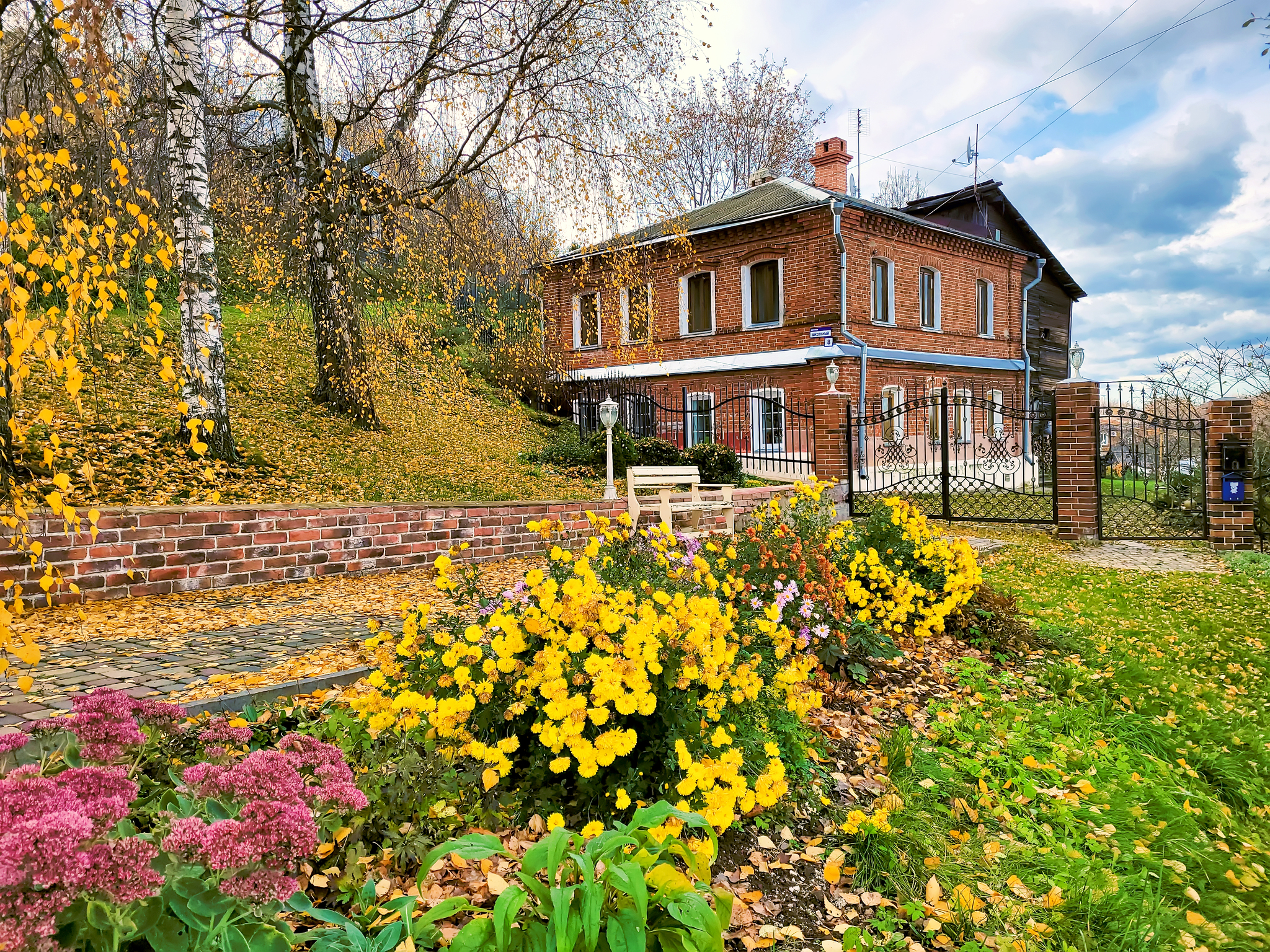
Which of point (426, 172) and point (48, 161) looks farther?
point (426, 172)

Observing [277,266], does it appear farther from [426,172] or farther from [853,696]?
[853,696]

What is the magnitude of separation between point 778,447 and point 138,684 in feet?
48.7

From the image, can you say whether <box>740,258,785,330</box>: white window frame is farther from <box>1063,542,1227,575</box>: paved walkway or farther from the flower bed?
the flower bed

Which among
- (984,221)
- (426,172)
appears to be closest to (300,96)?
(426,172)

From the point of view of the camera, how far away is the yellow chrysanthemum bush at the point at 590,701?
2428mm

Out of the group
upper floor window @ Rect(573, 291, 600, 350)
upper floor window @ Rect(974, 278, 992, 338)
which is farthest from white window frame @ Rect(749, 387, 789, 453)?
upper floor window @ Rect(974, 278, 992, 338)

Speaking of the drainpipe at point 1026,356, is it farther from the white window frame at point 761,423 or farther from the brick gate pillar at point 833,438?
the brick gate pillar at point 833,438

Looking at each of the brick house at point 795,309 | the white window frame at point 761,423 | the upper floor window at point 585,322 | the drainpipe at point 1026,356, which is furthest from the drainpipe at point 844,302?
the drainpipe at point 1026,356

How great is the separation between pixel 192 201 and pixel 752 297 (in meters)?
12.9

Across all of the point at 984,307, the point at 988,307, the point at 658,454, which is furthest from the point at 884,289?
the point at 658,454

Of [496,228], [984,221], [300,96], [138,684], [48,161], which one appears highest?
[984,221]

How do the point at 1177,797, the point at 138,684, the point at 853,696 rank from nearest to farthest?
the point at 1177,797 → the point at 138,684 → the point at 853,696

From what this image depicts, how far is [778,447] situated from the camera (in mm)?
17438

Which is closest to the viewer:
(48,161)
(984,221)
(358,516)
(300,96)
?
(48,161)
